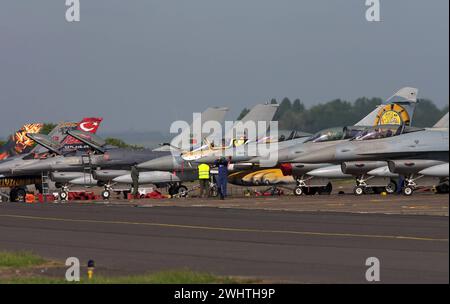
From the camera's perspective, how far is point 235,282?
13078mm

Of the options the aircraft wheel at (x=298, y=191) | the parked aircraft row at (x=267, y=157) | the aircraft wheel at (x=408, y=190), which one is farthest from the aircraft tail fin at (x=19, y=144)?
the aircraft wheel at (x=408, y=190)

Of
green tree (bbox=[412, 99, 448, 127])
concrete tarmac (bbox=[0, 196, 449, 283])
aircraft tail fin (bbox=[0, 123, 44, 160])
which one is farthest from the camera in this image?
aircraft tail fin (bbox=[0, 123, 44, 160])

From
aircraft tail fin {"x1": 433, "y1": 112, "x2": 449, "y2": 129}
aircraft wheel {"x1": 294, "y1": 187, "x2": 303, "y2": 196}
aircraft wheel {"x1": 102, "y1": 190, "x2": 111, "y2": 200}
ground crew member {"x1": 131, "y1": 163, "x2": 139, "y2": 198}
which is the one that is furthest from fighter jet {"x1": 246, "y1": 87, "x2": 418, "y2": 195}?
aircraft tail fin {"x1": 433, "y1": 112, "x2": 449, "y2": 129}

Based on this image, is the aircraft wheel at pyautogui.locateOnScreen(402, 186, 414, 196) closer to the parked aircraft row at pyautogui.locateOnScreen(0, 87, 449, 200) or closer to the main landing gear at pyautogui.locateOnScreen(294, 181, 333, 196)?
the parked aircraft row at pyautogui.locateOnScreen(0, 87, 449, 200)

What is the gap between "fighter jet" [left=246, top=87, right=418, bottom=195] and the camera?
40.9m

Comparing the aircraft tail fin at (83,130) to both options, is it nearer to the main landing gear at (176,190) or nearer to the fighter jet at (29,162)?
the fighter jet at (29,162)

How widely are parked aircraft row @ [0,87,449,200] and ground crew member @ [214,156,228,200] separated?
2192mm

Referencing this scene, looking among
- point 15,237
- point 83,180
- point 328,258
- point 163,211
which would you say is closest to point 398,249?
point 328,258

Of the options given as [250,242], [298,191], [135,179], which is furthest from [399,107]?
[250,242]

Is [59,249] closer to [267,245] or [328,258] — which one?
[267,245]

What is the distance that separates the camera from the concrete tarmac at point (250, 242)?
573 inches

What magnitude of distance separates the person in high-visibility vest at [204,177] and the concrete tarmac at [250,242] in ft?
39.8

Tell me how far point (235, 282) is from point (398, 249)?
4.78 metres

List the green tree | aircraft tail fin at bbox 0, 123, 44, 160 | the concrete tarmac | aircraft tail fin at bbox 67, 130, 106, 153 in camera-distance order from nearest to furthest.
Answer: the concrete tarmac, the green tree, aircraft tail fin at bbox 67, 130, 106, 153, aircraft tail fin at bbox 0, 123, 44, 160
